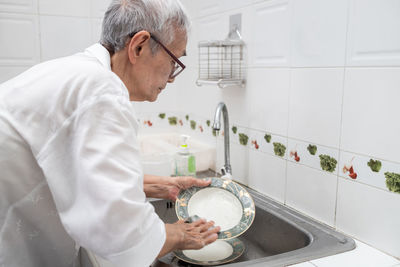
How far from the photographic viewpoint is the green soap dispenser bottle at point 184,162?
5.30ft

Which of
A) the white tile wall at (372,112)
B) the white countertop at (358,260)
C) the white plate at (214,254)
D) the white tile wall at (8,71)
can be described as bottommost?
the white plate at (214,254)

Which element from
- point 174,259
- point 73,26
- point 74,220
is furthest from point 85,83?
point 73,26

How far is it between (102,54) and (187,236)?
47 centimetres

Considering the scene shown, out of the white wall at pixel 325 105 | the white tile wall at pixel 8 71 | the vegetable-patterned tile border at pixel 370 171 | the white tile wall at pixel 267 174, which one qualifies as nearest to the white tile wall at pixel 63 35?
the white tile wall at pixel 8 71

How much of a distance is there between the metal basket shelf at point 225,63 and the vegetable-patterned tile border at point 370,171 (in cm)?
56

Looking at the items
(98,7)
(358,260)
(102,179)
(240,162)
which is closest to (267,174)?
(240,162)

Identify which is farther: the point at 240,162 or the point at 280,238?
the point at 240,162

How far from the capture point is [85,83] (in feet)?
2.19

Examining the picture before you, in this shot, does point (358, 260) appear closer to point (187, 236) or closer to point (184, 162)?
point (187, 236)

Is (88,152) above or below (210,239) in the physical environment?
above

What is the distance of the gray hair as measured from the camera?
82 centimetres

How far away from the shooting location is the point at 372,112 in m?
0.99

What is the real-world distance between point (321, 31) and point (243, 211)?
0.62 m

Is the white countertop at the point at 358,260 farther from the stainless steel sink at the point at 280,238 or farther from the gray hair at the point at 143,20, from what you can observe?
the gray hair at the point at 143,20
